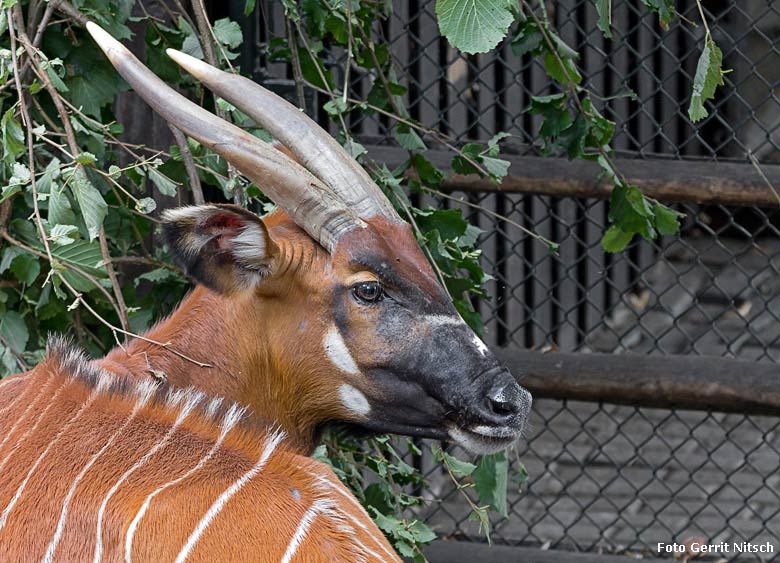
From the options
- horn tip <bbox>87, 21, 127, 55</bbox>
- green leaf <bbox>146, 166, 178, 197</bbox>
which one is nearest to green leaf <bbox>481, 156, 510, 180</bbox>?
green leaf <bbox>146, 166, 178, 197</bbox>

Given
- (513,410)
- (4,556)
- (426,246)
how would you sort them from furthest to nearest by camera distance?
(426,246), (513,410), (4,556)

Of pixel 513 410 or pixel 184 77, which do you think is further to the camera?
pixel 184 77

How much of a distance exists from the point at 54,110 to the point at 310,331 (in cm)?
118

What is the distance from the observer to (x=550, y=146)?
3.53m

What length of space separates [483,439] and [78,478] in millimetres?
907

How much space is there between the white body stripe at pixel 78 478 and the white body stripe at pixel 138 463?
7cm

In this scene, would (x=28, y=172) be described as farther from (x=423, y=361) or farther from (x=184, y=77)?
(x=423, y=361)

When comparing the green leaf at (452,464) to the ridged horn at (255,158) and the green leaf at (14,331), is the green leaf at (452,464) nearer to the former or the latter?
the ridged horn at (255,158)

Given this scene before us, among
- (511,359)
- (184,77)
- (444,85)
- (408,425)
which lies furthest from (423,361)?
(444,85)

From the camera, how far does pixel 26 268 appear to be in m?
3.04

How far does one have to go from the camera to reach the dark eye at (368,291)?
2607mm

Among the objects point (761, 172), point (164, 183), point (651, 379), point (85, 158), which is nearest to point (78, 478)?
point (85, 158)

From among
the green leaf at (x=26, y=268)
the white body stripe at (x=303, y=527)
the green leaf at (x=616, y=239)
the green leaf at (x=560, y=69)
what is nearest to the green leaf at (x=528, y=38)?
the green leaf at (x=560, y=69)

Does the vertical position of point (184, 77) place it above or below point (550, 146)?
above
